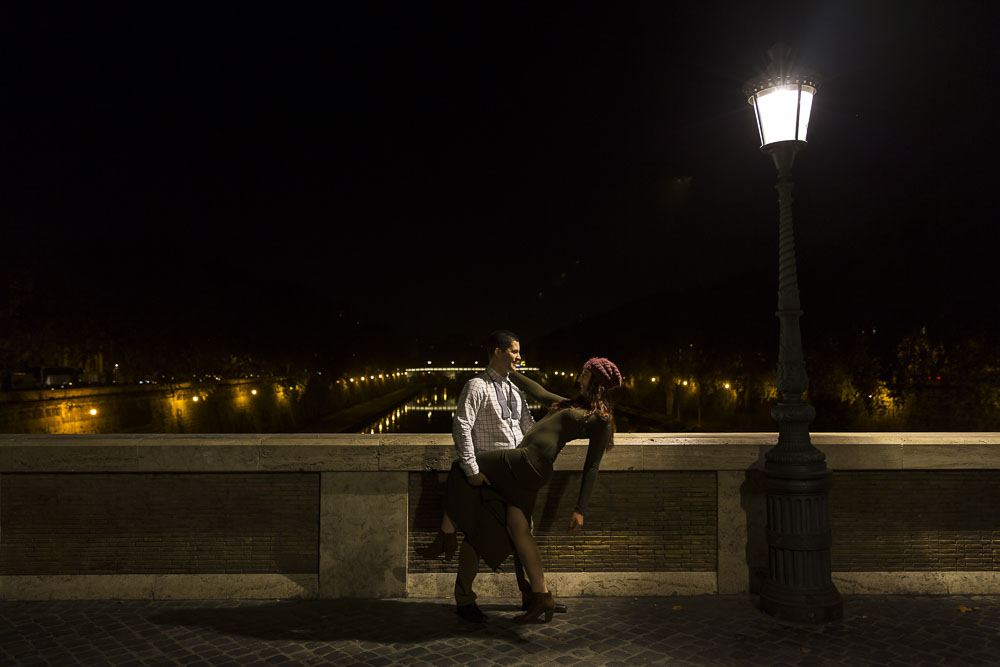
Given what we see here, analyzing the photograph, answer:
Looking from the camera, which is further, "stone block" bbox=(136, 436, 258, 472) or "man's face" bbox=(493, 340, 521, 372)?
"stone block" bbox=(136, 436, 258, 472)

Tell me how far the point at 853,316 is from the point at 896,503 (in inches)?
1101

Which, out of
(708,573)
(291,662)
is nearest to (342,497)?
(291,662)

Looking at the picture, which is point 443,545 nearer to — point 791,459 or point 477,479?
point 477,479

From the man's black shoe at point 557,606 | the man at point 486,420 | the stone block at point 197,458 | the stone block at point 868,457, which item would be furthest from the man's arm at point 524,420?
the stone block at point 868,457

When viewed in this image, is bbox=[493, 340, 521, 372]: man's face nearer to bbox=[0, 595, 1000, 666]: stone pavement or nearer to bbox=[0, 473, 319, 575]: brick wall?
bbox=[0, 595, 1000, 666]: stone pavement

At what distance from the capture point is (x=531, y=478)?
217 inches

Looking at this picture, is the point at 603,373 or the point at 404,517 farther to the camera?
the point at 404,517

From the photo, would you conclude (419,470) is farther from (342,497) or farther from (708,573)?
(708,573)

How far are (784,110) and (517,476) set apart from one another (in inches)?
146

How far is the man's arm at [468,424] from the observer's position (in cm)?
545

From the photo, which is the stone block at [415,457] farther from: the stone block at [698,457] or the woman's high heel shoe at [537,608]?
the stone block at [698,457]

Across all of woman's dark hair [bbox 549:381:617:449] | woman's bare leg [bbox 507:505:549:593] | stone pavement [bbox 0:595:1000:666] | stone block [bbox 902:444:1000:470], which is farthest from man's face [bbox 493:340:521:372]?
stone block [bbox 902:444:1000:470]

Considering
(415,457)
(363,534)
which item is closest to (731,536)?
(415,457)

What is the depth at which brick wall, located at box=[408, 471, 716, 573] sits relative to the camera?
6.55 metres
